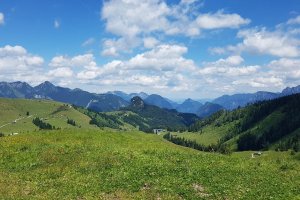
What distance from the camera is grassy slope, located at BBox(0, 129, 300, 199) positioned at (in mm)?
33250

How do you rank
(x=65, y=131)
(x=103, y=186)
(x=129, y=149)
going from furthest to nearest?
(x=65, y=131), (x=129, y=149), (x=103, y=186)

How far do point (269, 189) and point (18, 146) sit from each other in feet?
102

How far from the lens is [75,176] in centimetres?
3750

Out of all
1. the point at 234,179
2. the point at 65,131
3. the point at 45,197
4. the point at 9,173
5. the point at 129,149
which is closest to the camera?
the point at 45,197

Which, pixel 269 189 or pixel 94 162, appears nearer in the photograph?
pixel 269 189

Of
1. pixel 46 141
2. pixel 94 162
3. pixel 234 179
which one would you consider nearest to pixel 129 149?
pixel 94 162

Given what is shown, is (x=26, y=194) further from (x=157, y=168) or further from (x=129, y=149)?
(x=129, y=149)

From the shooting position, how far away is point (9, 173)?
129 ft

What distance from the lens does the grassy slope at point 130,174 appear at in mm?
33250

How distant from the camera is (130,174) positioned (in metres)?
37.4

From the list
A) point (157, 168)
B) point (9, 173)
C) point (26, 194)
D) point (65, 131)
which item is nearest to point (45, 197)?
point (26, 194)

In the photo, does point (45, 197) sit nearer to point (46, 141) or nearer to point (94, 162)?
point (94, 162)

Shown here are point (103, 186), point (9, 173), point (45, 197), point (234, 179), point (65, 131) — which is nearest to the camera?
point (45, 197)

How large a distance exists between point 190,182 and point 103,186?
313 inches
